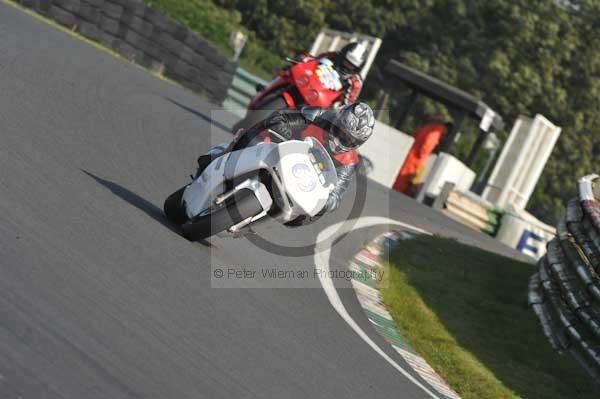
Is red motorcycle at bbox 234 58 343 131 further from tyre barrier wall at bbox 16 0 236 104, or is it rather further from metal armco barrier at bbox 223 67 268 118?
metal armco barrier at bbox 223 67 268 118

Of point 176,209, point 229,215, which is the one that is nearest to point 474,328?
point 176,209

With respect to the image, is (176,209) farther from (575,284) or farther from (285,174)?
(575,284)

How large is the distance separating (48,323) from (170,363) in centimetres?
62

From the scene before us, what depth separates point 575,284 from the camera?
39.9 ft

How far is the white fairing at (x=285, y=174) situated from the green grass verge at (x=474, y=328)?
187 cm

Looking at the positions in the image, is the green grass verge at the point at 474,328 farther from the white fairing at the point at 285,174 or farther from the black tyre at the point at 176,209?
the black tyre at the point at 176,209

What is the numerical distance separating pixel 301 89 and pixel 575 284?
466cm

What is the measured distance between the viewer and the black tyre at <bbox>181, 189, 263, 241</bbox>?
8297 mm

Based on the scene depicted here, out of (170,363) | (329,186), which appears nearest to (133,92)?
(329,186)

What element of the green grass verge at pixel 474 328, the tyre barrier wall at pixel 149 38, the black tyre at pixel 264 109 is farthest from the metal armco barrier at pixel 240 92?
the green grass verge at pixel 474 328

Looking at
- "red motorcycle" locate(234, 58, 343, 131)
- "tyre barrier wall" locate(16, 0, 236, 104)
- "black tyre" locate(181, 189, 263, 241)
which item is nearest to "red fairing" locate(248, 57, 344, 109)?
"red motorcycle" locate(234, 58, 343, 131)

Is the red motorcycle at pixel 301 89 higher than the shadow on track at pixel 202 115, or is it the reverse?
the red motorcycle at pixel 301 89

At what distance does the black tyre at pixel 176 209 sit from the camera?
29.7 ft

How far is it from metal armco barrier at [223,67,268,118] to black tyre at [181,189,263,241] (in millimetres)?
15044
